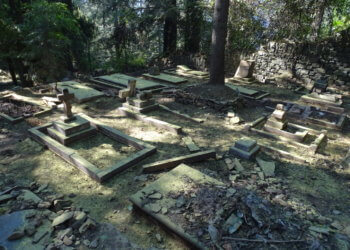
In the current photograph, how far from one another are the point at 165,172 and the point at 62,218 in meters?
1.96

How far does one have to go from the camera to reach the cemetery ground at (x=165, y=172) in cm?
315

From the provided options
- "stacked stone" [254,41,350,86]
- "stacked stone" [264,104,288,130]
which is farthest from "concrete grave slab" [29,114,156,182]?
"stacked stone" [254,41,350,86]

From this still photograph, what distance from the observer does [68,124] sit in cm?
546

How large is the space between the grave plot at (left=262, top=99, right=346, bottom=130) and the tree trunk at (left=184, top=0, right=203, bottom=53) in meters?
9.18

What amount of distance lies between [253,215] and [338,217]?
157cm

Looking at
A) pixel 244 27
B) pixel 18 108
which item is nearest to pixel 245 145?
pixel 18 108

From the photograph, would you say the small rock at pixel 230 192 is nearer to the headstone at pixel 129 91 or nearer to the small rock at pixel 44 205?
the small rock at pixel 44 205

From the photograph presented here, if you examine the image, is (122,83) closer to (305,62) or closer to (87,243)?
(87,243)

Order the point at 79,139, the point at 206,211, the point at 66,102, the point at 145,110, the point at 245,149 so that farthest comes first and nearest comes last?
the point at 145,110
the point at 79,139
the point at 66,102
the point at 245,149
the point at 206,211

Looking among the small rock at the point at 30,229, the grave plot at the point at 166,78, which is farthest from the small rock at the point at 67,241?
the grave plot at the point at 166,78

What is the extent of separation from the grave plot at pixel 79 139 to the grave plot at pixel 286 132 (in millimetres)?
3207

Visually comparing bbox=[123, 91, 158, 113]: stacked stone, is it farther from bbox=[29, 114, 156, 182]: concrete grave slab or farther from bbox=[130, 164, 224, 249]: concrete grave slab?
bbox=[130, 164, 224, 249]: concrete grave slab

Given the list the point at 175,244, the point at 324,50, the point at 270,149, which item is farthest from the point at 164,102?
the point at 324,50

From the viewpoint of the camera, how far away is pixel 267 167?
4.70 meters
